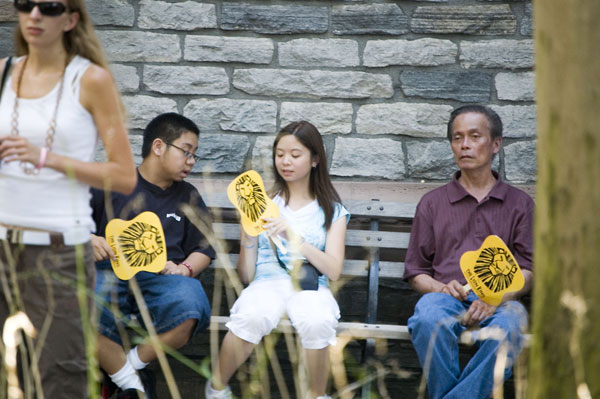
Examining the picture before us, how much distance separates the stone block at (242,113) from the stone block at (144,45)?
0.28 m

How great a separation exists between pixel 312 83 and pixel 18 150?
2.48m

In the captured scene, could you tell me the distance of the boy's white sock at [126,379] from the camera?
3148mm

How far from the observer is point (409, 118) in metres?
4.26

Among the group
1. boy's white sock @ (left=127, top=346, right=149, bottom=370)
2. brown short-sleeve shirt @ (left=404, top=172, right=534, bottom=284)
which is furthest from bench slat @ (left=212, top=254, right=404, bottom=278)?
boy's white sock @ (left=127, top=346, right=149, bottom=370)

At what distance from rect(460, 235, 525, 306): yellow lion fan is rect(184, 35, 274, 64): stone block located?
1639 millimetres

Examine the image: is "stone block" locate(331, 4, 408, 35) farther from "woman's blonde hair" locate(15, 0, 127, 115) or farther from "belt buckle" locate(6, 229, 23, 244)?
"belt buckle" locate(6, 229, 23, 244)

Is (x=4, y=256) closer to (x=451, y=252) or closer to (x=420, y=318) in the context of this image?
(x=420, y=318)

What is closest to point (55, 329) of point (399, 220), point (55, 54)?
point (55, 54)

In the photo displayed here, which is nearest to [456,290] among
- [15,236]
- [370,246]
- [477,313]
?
[477,313]

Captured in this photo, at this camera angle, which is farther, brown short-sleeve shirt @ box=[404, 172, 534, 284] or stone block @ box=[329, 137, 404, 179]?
stone block @ box=[329, 137, 404, 179]

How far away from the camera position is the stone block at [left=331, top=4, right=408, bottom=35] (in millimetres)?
4230

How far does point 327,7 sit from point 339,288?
1.45 meters

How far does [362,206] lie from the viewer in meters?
4.05

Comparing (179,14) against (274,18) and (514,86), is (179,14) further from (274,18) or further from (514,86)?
(514,86)
